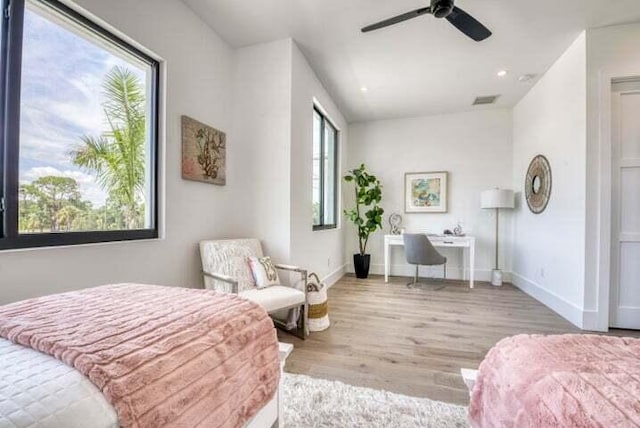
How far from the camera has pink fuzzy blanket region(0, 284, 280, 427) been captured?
70 cm

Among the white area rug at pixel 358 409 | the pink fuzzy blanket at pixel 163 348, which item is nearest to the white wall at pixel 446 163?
the white area rug at pixel 358 409

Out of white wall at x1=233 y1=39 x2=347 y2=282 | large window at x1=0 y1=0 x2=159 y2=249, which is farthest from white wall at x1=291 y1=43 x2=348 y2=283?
large window at x1=0 y1=0 x2=159 y2=249

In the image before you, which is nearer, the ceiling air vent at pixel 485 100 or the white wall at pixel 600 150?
the white wall at pixel 600 150

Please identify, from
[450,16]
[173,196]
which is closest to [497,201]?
[450,16]

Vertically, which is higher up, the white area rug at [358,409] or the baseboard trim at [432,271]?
the baseboard trim at [432,271]

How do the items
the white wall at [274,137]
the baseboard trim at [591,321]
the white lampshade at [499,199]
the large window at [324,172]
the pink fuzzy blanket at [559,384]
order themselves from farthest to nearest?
Result: the white lampshade at [499,199] < the large window at [324,172] < the white wall at [274,137] < the baseboard trim at [591,321] < the pink fuzzy blanket at [559,384]

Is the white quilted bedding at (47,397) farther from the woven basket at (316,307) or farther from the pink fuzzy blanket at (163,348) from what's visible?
the woven basket at (316,307)

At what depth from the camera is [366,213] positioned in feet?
17.1

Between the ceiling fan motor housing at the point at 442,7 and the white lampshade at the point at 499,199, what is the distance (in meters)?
3.19

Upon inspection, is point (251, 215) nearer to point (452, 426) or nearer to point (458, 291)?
point (452, 426)

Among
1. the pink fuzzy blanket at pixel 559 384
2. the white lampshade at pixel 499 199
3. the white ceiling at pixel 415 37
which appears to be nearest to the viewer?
the pink fuzzy blanket at pixel 559 384

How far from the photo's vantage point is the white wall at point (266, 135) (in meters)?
2.97

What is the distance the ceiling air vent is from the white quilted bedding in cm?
520

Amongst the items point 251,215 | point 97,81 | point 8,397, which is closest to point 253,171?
point 251,215
